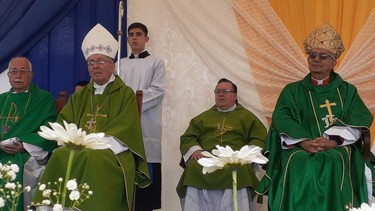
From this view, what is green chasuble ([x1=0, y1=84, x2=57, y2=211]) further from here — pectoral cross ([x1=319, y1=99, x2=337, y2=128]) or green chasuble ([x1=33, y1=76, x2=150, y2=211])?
pectoral cross ([x1=319, y1=99, x2=337, y2=128])

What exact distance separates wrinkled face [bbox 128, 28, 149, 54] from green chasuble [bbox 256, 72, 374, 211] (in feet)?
4.51

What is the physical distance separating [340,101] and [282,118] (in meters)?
0.46

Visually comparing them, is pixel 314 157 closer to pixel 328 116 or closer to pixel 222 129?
pixel 328 116

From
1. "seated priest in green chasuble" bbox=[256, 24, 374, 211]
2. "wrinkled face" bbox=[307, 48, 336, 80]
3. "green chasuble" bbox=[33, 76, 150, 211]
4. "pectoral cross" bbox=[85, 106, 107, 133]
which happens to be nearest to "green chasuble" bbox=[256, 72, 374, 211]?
"seated priest in green chasuble" bbox=[256, 24, 374, 211]

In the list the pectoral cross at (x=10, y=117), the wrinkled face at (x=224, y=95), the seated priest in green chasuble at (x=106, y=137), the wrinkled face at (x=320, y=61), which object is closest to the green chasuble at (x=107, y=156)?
the seated priest in green chasuble at (x=106, y=137)

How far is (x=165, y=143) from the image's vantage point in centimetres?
675

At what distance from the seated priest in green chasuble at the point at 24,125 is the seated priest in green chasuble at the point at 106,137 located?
326 millimetres

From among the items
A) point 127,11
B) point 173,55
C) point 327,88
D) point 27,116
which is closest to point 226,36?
point 173,55

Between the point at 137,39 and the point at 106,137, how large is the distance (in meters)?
1.42

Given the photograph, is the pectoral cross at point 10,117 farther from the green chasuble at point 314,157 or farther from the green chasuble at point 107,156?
the green chasuble at point 314,157

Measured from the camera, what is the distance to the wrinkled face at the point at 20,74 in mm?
5750

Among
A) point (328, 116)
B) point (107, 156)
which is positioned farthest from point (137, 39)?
point (328, 116)

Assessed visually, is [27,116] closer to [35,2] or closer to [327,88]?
[35,2]

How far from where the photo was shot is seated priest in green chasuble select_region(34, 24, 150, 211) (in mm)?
4820
